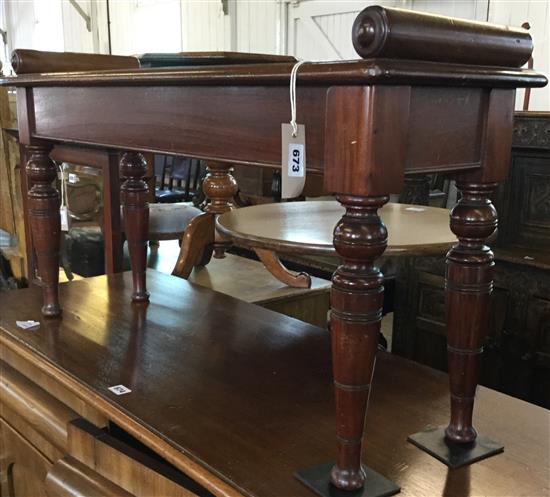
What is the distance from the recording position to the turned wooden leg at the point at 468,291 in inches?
37.4

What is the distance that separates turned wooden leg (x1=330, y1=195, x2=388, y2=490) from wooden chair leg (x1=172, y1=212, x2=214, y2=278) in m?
1.55

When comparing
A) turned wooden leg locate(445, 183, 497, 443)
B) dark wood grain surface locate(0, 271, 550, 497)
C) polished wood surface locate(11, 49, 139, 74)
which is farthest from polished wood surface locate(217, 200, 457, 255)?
polished wood surface locate(11, 49, 139, 74)

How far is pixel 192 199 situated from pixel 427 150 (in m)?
3.08

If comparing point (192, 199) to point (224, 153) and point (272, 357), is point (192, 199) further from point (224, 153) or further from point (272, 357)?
point (224, 153)

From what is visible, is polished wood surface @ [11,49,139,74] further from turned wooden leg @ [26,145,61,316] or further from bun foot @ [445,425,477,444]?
bun foot @ [445,425,477,444]

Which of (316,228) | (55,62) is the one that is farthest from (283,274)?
(55,62)

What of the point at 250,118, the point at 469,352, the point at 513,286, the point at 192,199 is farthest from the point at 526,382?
the point at 192,199

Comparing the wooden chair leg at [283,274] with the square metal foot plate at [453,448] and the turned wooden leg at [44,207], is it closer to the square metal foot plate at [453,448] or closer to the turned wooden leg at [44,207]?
the turned wooden leg at [44,207]

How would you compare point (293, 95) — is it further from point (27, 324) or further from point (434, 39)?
point (27, 324)

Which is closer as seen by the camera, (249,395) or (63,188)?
(249,395)

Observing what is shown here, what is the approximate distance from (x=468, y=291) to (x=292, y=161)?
348mm

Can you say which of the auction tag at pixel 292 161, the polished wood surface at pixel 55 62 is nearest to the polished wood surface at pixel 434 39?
the auction tag at pixel 292 161

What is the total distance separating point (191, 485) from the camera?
1.00 metres

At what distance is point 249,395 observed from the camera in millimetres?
1173
